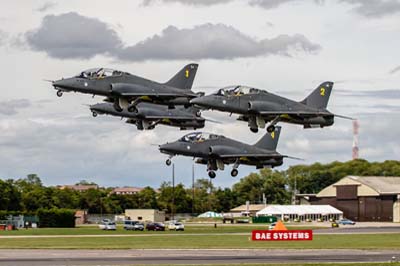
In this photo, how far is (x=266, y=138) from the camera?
132 m

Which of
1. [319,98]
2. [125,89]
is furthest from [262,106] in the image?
[125,89]

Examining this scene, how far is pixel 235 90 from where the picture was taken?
3856 inches

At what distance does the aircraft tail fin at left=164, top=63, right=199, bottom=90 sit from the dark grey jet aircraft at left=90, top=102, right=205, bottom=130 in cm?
781

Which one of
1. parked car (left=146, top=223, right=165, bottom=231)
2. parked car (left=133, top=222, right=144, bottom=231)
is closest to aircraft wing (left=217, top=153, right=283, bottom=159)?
parked car (left=146, top=223, right=165, bottom=231)

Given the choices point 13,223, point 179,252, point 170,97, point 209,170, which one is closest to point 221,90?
point 170,97

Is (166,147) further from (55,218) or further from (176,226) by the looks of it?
(55,218)

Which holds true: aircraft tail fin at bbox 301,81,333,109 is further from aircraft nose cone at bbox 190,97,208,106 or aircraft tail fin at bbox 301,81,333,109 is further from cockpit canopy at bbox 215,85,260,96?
aircraft nose cone at bbox 190,97,208,106

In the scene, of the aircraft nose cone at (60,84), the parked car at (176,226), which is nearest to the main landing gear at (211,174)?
the aircraft nose cone at (60,84)

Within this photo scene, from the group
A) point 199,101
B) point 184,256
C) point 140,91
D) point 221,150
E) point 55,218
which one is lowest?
point 184,256

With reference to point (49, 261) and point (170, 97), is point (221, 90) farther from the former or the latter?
point (49, 261)

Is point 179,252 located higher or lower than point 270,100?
lower

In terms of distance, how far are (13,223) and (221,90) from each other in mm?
105927

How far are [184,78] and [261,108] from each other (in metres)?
11.0

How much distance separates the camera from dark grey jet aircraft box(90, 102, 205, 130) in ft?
373
